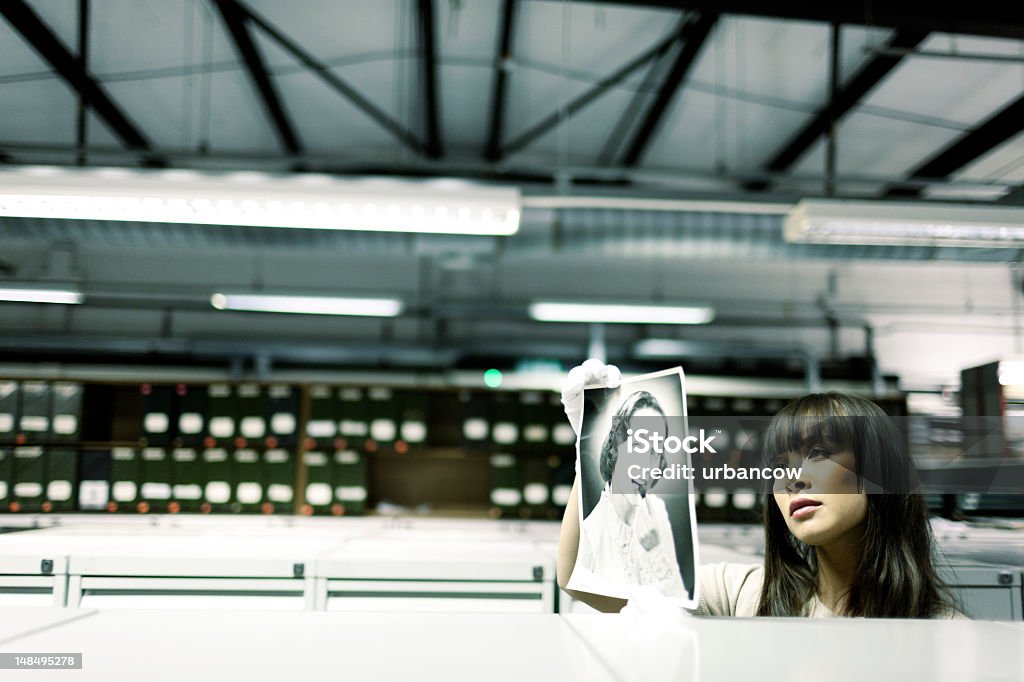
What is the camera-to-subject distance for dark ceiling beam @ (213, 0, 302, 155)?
3.22 metres

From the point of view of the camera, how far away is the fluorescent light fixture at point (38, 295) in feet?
15.8

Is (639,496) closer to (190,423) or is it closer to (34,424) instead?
(190,423)

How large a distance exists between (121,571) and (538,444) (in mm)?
2151

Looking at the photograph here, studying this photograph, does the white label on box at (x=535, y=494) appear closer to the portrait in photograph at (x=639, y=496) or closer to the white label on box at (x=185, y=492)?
the white label on box at (x=185, y=492)

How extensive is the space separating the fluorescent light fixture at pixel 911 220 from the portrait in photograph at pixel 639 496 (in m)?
2.00

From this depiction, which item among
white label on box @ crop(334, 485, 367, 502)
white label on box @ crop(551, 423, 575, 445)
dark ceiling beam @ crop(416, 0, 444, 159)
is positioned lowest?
white label on box @ crop(334, 485, 367, 502)

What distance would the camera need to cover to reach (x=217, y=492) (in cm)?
340

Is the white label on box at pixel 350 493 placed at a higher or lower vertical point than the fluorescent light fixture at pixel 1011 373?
lower

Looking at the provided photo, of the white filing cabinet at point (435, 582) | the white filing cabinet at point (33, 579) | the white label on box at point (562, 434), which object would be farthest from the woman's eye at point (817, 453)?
the white label on box at point (562, 434)

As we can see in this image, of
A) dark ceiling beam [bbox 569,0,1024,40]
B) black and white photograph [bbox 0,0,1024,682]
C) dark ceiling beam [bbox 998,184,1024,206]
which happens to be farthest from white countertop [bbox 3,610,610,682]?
dark ceiling beam [bbox 998,184,1024,206]

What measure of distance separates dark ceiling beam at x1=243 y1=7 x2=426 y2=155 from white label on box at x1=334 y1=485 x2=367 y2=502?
188cm

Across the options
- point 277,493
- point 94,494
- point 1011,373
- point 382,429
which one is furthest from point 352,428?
point 1011,373

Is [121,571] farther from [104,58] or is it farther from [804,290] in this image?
[804,290]

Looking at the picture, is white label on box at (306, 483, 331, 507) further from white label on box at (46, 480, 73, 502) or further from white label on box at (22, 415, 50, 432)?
white label on box at (22, 415, 50, 432)
